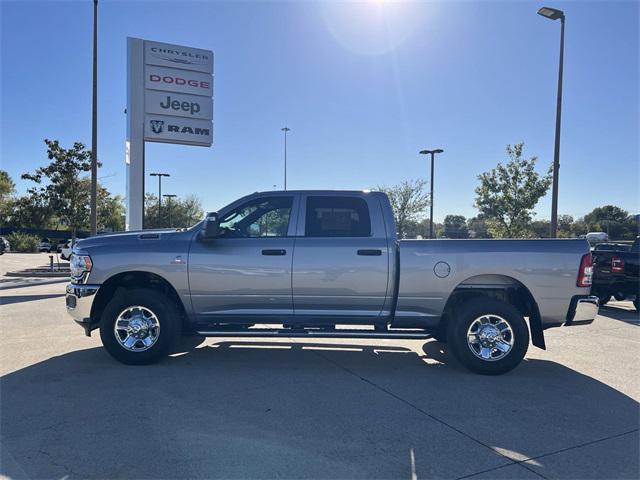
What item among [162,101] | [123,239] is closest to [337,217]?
[123,239]

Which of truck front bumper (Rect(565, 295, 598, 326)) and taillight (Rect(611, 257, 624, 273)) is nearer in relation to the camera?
truck front bumper (Rect(565, 295, 598, 326))

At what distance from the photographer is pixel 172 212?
50.5 metres

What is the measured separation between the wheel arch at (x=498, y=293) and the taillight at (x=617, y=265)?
6.26 metres

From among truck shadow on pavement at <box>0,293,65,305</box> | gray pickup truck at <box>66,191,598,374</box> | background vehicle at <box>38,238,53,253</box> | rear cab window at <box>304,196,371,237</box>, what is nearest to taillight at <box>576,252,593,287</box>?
gray pickup truck at <box>66,191,598,374</box>

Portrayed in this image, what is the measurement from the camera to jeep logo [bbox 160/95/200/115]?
1508 cm

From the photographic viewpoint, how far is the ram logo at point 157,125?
48.7ft

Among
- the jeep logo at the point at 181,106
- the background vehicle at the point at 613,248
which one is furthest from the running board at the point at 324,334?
the jeep logo at the point at 181,106

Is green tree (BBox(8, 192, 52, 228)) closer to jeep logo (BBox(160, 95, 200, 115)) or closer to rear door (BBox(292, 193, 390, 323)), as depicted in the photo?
jeep logo (BBox(160, 95, 200, 115))

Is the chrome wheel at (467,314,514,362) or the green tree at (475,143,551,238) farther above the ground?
the green tree at (475,143,551,238)

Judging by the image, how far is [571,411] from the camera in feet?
13.5

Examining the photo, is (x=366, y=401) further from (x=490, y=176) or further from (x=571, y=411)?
(x=490, y=176)

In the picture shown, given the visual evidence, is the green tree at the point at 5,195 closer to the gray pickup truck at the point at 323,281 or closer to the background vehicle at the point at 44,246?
the background vehicle at the point at 44,246

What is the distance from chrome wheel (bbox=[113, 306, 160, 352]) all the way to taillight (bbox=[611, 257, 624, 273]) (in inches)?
389

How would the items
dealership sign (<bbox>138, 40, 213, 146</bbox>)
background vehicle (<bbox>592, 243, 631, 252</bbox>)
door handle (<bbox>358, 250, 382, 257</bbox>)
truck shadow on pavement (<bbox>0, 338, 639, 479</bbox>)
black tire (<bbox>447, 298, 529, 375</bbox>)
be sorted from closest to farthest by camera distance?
truck shadow on pavement (<bbox>0, 338, 639, 479</bbox>) < black tire (<bbox>447, 298, 529, 375</bbox>) < door handle (<bbox>358, 250, 382, 257</bbox>) < background vehicle (<bbox>592, 243, 631, 252</bbox>) < dealership sign (<bbox>138, 40, 213, 146</bbox>)
